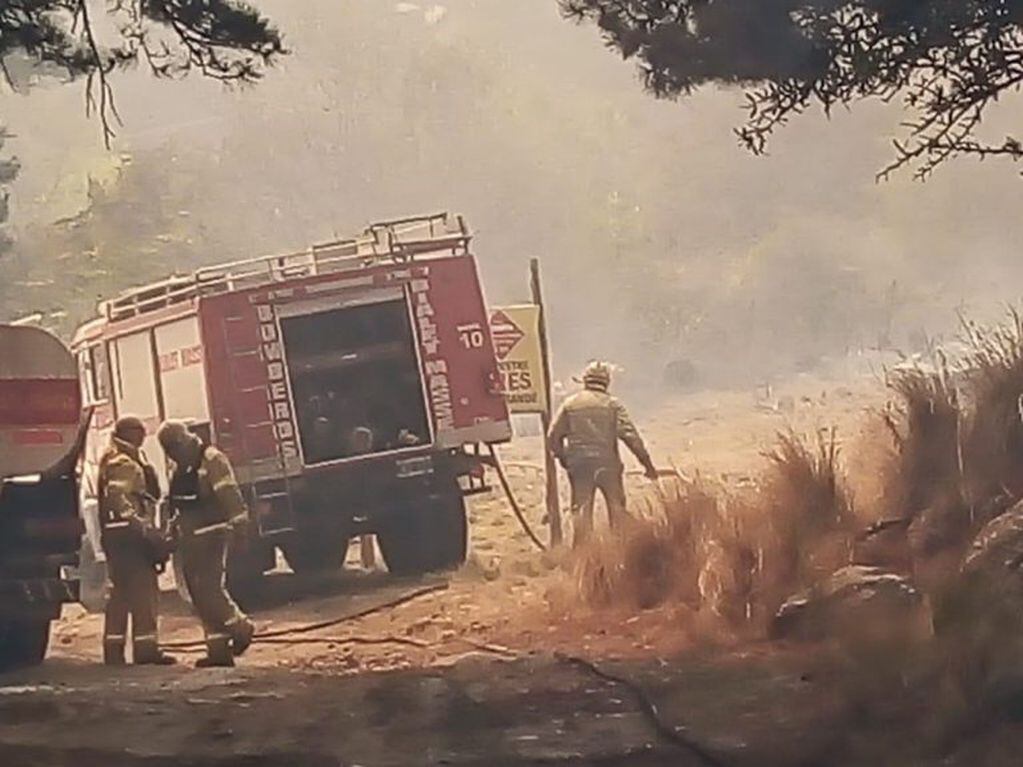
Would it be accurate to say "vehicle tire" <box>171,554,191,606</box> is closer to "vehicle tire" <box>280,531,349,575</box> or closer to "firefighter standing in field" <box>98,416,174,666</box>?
"firefighter standing in field" <box>98,416,174,666</box>

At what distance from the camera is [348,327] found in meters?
2.97

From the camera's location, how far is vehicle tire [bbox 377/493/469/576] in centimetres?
282

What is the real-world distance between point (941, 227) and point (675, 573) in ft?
2.38

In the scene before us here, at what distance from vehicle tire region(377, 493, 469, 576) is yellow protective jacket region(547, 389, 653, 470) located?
205 millimetres

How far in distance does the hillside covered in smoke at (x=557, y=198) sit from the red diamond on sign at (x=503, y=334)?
39mm

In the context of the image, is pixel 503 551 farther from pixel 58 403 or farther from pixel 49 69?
pixel 49 69

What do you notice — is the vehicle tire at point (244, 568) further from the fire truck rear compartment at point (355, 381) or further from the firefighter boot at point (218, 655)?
the fire truck rear compartment at point (355, 381)

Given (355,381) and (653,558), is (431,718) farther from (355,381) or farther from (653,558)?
(355,381)

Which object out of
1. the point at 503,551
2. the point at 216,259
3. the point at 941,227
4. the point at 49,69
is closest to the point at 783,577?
the point at 503,551

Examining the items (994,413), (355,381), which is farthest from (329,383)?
(994,413)

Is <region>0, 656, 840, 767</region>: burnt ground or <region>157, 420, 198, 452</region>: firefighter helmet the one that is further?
<region>157, 420, 198, 452</region>: firefighter helmet

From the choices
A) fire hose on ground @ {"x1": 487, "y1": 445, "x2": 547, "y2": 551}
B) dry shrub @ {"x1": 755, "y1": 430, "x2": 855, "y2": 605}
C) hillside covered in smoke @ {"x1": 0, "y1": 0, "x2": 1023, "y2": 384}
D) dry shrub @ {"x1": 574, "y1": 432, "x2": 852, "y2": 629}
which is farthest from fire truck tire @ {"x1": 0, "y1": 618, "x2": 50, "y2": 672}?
dry shrub @ {"x1": 755, "y1": 430, "x2": 855, "y2": 605}

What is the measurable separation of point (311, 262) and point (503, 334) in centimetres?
35

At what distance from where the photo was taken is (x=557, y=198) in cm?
288
